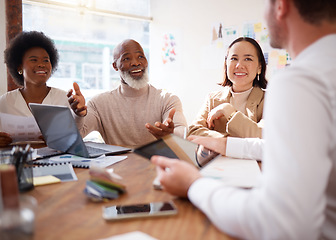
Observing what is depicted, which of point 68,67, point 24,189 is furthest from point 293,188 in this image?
point 68,67

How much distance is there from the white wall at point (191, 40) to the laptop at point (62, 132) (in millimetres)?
2561

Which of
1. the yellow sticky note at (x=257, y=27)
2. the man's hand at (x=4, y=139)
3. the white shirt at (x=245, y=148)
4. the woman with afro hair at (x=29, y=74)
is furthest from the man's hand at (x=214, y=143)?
the yellow sticky note at (x=257, y=27)

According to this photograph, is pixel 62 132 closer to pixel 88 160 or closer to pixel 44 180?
pixel 88 160

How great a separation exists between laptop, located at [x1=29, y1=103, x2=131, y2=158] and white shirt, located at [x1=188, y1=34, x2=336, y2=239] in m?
0.86

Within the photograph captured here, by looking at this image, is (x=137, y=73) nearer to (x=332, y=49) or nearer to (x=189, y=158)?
(x=189, y=158)

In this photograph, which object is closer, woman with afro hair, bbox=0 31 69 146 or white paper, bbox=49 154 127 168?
white paper, bbox=49 154 127 168

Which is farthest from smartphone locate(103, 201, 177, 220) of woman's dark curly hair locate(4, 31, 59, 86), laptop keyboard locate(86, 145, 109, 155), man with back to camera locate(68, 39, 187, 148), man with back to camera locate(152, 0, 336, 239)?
woman's dark curly hair locate(4, 31, 59, 86)

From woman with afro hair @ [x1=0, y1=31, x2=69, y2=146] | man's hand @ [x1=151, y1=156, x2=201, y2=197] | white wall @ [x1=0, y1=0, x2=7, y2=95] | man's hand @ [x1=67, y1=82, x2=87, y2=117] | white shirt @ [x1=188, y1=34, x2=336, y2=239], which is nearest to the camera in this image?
white shirt @ [x1=188, y1=34, x2=336, y2=239]

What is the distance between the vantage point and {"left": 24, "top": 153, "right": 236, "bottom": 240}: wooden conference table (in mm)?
660

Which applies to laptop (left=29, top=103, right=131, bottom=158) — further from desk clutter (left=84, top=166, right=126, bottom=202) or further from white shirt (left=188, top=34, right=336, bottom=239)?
white shirt (left=188, top=34, right=336, bottom=239)

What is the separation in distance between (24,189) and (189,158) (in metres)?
0.56

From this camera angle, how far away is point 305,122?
1.86 ft

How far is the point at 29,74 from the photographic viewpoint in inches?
90.0

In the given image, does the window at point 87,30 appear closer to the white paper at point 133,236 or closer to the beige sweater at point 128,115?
the beige sweater at point 128,115
